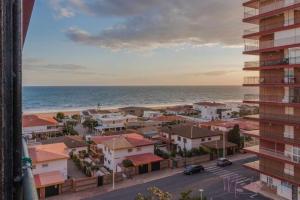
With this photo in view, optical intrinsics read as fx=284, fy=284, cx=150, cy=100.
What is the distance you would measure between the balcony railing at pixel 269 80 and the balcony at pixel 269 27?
3.95 meters

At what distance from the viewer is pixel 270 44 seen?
2462 centimetres

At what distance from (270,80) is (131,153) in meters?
16.2

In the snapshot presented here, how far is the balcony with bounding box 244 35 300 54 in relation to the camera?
22.4 meters

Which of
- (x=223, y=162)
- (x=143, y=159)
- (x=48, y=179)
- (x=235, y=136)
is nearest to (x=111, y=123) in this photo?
(x=235, y=136)

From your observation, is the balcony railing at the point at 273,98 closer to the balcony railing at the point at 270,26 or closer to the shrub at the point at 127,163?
the balcony railing at the point at 270,26

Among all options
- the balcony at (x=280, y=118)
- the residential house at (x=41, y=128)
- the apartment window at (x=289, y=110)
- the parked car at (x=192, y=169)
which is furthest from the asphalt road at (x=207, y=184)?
the residential house at (x=41, y=128)

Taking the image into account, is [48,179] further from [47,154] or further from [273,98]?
[273,98]

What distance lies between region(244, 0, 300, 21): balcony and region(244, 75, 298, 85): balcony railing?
217 inches

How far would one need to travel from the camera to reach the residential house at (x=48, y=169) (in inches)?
944

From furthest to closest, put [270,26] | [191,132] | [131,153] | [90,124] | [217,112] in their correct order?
[217,112]
[90,124]
[191,132]
[131,153]
[270,26]

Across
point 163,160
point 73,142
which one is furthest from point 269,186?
point 73,142

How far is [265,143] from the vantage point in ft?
84.7

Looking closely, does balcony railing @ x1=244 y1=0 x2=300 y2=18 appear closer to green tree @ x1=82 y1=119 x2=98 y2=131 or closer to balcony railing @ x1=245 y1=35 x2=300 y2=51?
balcony railing @ x1=245 y1=35 x2=300 y2=51

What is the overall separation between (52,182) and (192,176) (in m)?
13.5
